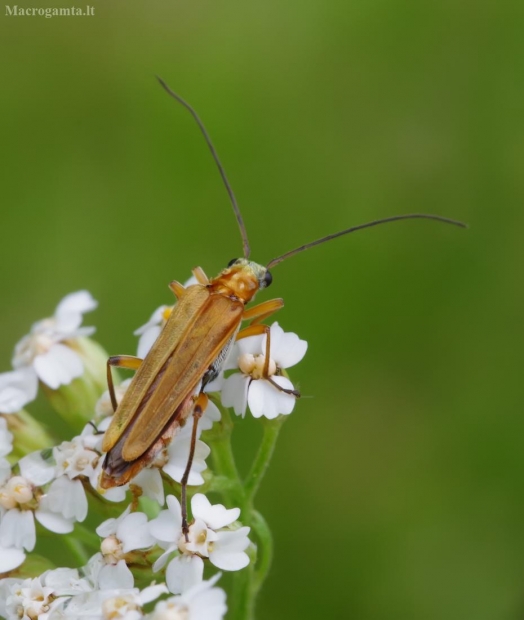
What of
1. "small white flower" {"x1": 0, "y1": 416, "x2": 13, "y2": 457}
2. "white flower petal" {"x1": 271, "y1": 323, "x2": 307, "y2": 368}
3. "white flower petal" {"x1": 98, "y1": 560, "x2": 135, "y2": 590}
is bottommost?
"white flower petal" {"x1": 98, "y1": 560, "x2": 135, "y2": 590}

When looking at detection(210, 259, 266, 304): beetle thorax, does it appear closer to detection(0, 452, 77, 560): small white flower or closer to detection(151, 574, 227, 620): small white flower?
detection(0, 452, 77, 560): small white flower

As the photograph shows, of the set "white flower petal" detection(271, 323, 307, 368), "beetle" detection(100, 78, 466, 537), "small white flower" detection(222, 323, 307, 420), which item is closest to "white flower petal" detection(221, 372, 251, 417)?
"small white flower" detection(222, 323, 307, 420)

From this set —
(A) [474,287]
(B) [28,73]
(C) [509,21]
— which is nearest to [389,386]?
(A) [474,287]

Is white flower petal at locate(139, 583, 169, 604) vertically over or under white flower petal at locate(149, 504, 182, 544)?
under

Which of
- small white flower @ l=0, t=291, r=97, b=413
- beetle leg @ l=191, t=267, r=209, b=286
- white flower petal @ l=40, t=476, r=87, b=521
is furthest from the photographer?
beetle leg @ l=191, t=267, r=209, b=286

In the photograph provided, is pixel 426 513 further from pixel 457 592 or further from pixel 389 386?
pixel 389 386
